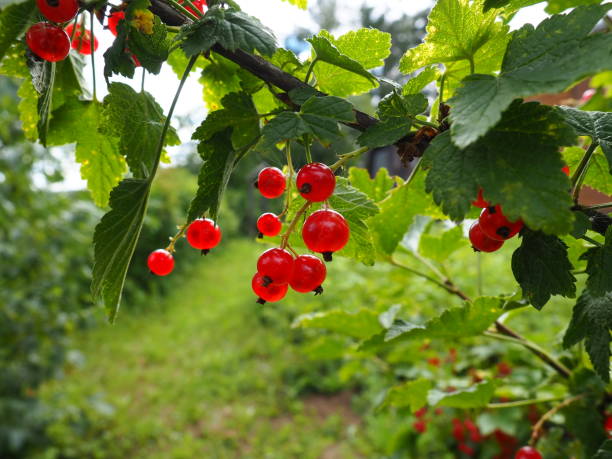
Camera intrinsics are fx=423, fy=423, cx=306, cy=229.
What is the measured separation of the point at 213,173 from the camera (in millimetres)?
586

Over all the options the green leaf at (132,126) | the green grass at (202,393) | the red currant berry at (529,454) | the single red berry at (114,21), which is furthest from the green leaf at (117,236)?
the green grass at (202,393)

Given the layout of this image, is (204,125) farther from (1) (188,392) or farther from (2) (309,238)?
(1) (188,392)

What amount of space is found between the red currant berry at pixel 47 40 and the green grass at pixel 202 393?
3339 mm

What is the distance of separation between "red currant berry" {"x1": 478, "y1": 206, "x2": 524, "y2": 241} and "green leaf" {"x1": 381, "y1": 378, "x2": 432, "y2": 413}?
61cm

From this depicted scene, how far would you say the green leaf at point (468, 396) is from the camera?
93cm

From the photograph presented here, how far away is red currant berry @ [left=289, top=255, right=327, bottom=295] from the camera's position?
629mm

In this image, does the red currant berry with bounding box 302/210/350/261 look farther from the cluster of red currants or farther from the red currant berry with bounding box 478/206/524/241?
the red currant berry with bounding box 478/206/524/241

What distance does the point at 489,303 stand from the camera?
78 cm

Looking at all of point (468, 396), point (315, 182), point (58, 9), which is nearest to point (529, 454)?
point (468, 396)

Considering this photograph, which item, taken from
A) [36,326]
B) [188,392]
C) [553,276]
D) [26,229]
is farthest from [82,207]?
[553,276]

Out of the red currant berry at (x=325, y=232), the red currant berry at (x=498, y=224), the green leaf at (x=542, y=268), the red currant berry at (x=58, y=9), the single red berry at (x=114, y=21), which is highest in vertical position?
the single red berry at (x=114, y=21)

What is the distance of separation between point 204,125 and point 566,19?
0.46m

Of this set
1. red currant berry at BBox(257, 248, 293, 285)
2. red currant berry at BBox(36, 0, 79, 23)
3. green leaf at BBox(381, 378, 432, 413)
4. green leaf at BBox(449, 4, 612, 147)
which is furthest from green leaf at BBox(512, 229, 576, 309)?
red currant berry at BBox(36, 0, 79, 23)

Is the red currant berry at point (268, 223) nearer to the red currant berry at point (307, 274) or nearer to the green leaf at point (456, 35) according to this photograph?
the red currant berry at point (307, 274)
